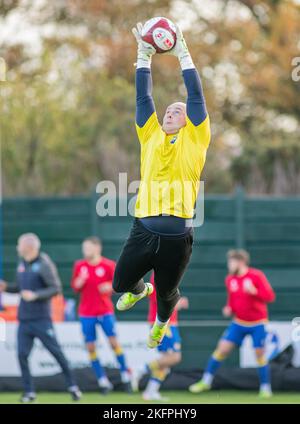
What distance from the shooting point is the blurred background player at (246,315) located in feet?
44.8

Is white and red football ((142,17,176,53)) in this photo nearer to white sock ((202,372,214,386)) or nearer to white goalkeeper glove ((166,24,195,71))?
white goalkeeper glove ((166,24,195,71))

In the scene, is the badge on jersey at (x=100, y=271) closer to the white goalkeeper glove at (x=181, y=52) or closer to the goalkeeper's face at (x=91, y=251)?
the goalkeeper's face at (x=91, y=251)

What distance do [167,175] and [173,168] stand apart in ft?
0.23

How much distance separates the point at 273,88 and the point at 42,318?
1625 cm

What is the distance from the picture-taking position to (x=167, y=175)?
8.04 meters

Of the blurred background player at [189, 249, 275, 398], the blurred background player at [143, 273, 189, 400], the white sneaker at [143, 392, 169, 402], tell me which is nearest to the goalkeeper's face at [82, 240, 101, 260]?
the blurred background player at [143, 273, 189, 400]

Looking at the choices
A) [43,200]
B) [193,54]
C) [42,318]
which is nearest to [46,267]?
[42,318]

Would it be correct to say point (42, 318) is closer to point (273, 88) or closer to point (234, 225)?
point (234, 225)

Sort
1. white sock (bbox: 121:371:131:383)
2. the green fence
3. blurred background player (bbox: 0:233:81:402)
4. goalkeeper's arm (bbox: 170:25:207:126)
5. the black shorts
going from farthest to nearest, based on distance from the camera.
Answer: the green fence
white sock (bbox: 121:371:131:383)
blurred background player (bbox: 0:233:81:402)
the black shorts
goalkeeper's arm (bbox: 170:25:207:126)

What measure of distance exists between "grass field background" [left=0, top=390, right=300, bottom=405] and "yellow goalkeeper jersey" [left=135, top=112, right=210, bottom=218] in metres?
5.47

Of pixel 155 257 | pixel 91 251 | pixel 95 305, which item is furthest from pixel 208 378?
pixel 155 257

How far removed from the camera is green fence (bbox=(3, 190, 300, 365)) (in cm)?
1639

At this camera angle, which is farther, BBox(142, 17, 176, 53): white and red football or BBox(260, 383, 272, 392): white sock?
BBox(260, 383, 272, 392): white sock

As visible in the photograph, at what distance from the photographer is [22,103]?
2397 centimetres
